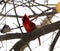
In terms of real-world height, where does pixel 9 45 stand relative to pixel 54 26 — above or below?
below

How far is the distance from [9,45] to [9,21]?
11.8 inches

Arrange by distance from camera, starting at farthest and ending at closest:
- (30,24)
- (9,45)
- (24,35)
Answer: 1. (9,45)
2. (30,24)
3. (24,35)

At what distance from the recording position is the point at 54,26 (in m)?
0.68

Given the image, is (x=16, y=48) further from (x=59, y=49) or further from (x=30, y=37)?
(x=59, y=49)

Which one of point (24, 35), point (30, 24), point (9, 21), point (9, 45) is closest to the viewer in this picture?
point (24, 35)

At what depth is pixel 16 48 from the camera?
2.23 ft

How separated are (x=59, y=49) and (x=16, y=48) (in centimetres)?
124

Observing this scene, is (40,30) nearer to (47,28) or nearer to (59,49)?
(47,28)

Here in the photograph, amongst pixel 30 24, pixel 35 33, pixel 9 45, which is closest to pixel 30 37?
pixel 35 33

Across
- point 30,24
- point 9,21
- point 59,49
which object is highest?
point 30,24

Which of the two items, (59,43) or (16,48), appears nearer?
(16,48)

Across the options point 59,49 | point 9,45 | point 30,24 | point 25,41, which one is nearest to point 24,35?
point 25,41

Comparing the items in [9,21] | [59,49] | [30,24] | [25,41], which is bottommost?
[59,49]

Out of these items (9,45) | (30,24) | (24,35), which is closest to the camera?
(24,35)
